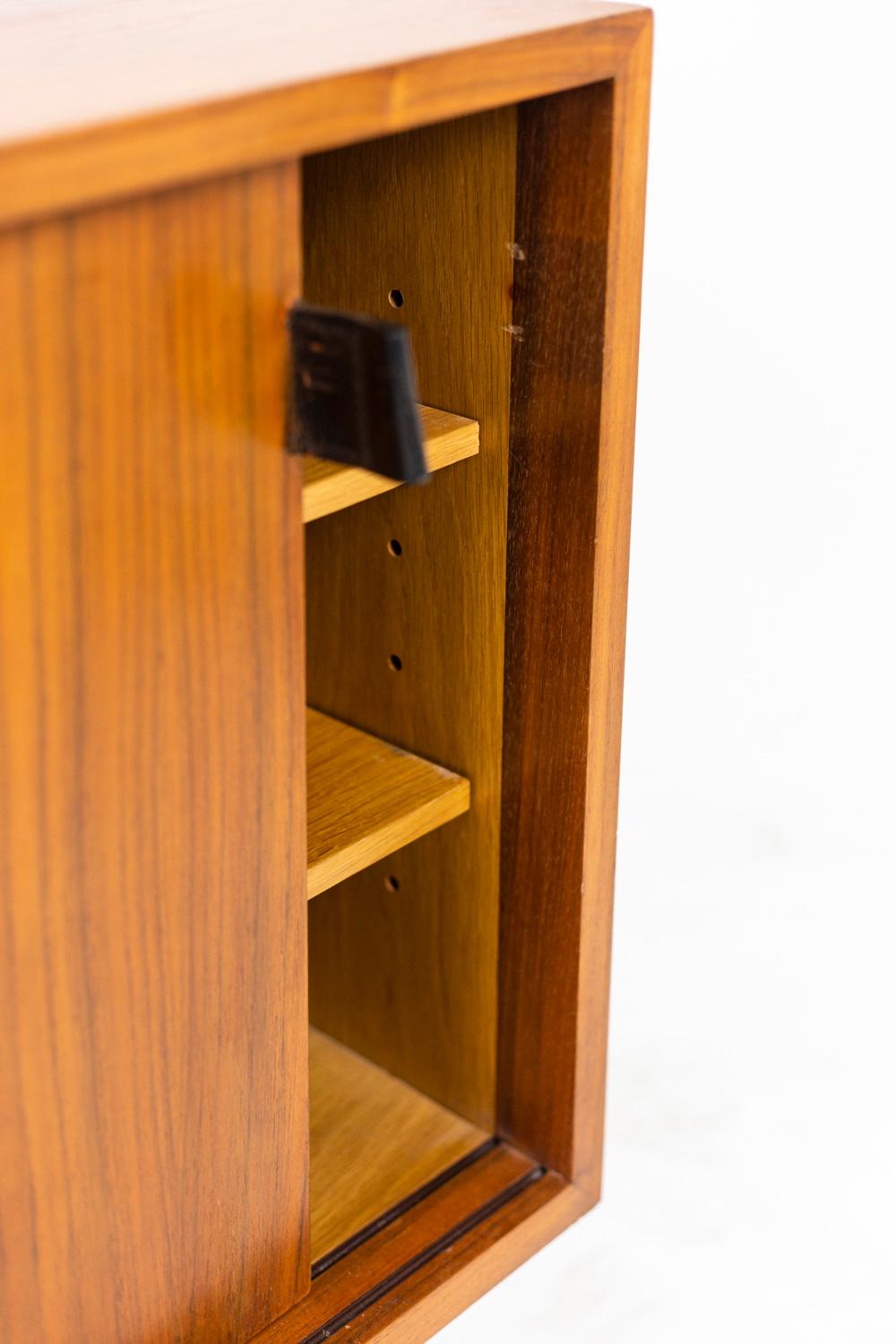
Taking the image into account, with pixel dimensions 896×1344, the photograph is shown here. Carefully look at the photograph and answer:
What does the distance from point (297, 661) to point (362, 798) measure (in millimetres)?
216

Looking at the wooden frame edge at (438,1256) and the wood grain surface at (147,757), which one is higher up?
the wood grain surface at (147,757)

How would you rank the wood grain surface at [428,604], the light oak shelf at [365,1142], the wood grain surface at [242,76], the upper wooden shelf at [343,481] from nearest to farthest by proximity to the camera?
1. the wood grain surface at [242,76]
2. the upper wooden shelf at [343,481]
3. the wood grain surface at [428,604]
4. the light oak shelf at [365,1142]

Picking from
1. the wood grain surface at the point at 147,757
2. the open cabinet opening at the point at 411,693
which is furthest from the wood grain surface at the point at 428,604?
the wood grain surface at the point at 147,757

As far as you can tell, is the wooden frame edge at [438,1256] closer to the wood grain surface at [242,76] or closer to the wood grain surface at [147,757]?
the wood grain surface at [147,757]

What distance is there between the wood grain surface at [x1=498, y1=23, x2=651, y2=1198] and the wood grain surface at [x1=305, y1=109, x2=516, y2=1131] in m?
0.01

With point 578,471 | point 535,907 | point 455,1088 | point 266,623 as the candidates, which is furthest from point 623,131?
point 455,1088

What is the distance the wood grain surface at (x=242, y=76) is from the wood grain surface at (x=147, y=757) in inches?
1.1

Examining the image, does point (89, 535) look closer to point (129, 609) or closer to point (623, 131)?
point (129, 609)

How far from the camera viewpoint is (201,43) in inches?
32.9

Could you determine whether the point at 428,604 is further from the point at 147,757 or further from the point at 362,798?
the point at 147,757

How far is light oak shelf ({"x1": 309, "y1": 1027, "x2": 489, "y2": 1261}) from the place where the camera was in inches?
43.9

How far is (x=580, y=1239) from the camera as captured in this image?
1148 millimetres

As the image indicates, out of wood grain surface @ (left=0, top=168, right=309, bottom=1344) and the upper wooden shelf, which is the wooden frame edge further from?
the upper wooden shelf

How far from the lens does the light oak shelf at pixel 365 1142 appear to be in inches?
43.9
